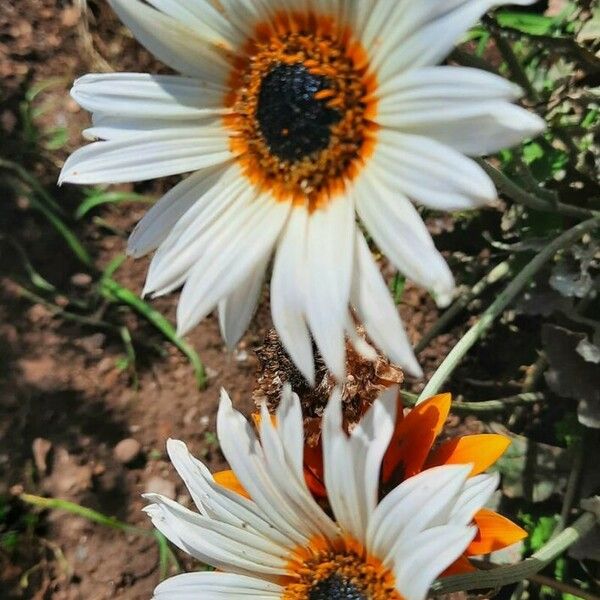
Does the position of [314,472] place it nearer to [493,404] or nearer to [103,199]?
[493,404]

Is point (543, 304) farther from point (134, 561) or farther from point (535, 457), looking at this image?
point (134, 561)

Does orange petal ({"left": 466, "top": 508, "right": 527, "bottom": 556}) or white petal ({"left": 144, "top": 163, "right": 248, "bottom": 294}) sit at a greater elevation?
white petal ({"left": 144, "top": 163, "right": 248, "bottom": 294})

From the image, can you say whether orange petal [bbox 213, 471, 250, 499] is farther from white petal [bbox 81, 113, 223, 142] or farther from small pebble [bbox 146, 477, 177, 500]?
small pebble [bbox 146, 477, 177, 500]

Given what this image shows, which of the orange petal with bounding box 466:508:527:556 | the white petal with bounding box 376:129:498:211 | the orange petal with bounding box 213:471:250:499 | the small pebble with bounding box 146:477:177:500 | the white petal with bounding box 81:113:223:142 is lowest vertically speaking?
the small pebble with bounding box 146:477:177:500

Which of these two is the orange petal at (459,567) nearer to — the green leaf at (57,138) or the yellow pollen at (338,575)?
the yellow pollen at (338,575)

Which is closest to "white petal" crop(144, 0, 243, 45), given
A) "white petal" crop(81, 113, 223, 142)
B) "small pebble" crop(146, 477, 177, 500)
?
"white petal" crop(81, 113, 223, 142)

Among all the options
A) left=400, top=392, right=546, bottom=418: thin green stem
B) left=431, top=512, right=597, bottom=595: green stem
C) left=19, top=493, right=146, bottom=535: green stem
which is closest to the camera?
left=431, top=512, right=597, bottom=595: green stem

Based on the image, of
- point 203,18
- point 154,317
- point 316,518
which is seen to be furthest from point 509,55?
point 154,317
